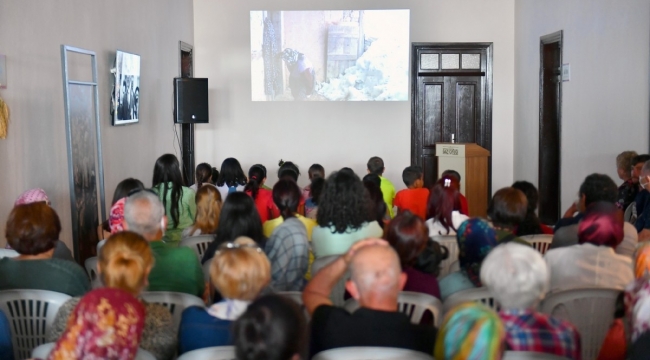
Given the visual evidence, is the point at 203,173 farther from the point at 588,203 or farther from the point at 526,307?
the point at 526,307

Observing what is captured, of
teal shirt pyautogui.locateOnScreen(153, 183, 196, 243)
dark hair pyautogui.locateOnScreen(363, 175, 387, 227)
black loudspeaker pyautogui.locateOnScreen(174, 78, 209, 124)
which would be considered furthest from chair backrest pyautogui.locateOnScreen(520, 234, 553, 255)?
black loudspeaker pyautogui.locateOnScreen(174, 78, 209, 124)

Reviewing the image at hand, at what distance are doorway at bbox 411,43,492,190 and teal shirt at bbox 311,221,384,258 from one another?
712 centimetres

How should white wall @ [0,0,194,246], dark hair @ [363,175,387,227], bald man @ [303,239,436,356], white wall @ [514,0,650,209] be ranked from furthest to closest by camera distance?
white wall @ [514,0,650,209] → white wall @ [0,0,194,246] → dark hair @ [363,175,387,227] → bald man @ [303,239,436,356]

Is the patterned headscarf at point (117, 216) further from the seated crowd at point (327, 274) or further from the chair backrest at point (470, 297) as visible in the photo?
the chair backrest at point (470, 297)

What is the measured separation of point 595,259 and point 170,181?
10.2ft

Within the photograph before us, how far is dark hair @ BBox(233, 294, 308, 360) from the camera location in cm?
179

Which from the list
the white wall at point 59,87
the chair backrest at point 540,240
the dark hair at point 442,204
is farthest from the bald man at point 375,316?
the white wall at point 59,87

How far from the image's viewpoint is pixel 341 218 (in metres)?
4.20

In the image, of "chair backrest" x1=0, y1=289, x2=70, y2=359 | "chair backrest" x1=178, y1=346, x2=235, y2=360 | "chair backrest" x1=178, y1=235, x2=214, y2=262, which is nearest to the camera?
"chair backrest" x1=178, y1=346, x2=235, y2=360

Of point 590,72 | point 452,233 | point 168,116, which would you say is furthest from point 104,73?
point 590,72

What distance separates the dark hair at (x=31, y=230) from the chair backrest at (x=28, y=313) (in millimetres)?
293

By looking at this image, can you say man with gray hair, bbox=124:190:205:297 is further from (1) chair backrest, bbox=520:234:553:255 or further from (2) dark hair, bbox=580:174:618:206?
(2) dark hair, bbox=580:174:618:206

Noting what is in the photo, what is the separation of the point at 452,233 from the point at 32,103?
3.19 m

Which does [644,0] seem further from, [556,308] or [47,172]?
[47,172]
